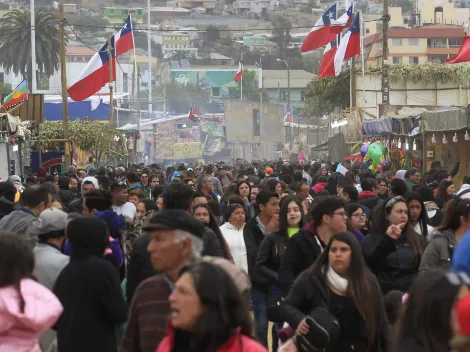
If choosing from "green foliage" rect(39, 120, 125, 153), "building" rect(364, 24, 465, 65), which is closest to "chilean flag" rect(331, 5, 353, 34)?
"green foliage" rect(39, 120, 125, 153)

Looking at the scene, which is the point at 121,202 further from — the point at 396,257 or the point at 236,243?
A: the point at 396,257

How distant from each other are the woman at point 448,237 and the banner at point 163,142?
3124 inches

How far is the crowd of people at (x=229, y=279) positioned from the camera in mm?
4680

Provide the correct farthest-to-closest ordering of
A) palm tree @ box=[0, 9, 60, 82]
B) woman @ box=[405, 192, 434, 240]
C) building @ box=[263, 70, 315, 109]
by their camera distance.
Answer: building @ box=[263, 70, 315, 109] < palm tree @ box=[0, 9, 60, 82] < woman @ box=[405, 192, 434, 240]

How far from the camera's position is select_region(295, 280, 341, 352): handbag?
6.73 meters

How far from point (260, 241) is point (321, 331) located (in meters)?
4.21

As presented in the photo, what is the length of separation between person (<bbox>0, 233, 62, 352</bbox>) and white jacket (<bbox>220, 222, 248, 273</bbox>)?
4.38 meters

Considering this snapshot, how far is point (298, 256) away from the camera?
854 centimetres

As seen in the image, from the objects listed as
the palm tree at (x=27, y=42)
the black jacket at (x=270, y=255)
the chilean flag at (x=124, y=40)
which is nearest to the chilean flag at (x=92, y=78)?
the chilean flag at (x=124, y=40)

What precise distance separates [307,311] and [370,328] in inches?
16.2

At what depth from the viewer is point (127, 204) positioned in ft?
44.1

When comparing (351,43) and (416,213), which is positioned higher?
(351,43)

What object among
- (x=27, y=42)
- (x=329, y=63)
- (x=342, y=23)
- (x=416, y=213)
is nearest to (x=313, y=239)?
(x=416, y=213)

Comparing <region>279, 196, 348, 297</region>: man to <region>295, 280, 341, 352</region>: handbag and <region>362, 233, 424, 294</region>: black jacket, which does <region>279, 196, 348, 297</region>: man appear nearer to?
<region>362, 233, 424, 294</region>: black jacket
